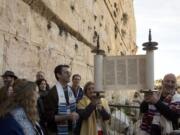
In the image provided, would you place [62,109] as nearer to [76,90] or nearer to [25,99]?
[76,90]

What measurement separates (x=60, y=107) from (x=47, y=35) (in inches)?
114

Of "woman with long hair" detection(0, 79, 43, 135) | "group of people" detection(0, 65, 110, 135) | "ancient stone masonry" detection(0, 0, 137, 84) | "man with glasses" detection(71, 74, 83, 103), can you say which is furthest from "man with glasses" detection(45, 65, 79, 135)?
"woman with long hair" detection(0, 79, 43, 135)

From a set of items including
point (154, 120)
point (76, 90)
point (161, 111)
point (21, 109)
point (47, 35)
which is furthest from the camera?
point (47, 35)

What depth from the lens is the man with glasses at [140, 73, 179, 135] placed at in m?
4.16

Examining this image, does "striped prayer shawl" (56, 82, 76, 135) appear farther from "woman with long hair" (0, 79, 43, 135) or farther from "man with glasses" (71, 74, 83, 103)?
"woman with long hair" (0, 79, 43, 135)

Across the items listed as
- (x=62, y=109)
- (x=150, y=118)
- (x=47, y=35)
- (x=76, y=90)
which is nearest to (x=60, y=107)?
(x=62, y=109)

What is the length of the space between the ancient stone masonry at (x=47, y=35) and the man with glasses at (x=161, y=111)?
6.99ft

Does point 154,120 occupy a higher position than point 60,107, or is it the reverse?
point 60,107

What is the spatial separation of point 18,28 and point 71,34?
3.40 meters

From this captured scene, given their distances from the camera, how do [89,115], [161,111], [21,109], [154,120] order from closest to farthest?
1. [21,109]
2. [161,111]
3. [154,120]
4. [89,115]

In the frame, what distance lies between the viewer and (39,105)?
4988 millimetres

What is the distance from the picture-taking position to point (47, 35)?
299 inches

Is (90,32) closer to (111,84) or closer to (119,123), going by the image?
(119,123)

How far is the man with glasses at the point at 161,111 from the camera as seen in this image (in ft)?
13.7
